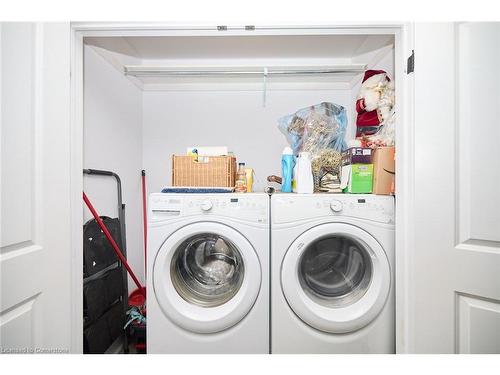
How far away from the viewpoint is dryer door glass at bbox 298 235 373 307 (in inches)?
46.8

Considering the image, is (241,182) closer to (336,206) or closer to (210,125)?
(336,206)

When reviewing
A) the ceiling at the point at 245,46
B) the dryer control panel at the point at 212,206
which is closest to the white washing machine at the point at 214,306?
the dryer control panel at the point at 212,206

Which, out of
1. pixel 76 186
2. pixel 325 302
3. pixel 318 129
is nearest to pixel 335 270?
pixel 325 302

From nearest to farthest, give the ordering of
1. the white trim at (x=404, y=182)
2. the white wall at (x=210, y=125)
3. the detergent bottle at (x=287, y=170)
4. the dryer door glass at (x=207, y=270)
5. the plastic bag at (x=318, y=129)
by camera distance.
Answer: the white trim at (x=404, y=182)
the dryer door glass at (x=207, y=270)
the detergent bottle at (x=287, y=170)
the plastic bag at (x=318, y=129)
the white wall at (x=210, y=125)

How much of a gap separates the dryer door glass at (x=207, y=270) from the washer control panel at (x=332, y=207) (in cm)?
34

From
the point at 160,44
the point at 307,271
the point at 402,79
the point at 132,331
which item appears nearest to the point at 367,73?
the point at 402,79

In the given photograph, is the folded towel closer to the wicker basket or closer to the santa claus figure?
the wicker basket

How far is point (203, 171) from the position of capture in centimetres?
139

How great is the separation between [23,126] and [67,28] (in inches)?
18.3

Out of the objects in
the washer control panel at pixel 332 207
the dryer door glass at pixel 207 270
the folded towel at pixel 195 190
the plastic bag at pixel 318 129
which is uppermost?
the plastic bag at pixel 318 129

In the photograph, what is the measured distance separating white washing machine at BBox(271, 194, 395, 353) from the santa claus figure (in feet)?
Result: 1.58

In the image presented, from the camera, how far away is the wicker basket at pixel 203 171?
54.4 inches

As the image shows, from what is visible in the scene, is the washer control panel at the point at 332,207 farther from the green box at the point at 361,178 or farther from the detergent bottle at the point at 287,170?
the detergent bottle at the point at 287,170

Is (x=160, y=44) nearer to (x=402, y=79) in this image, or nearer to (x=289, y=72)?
(x=289, y=72)
